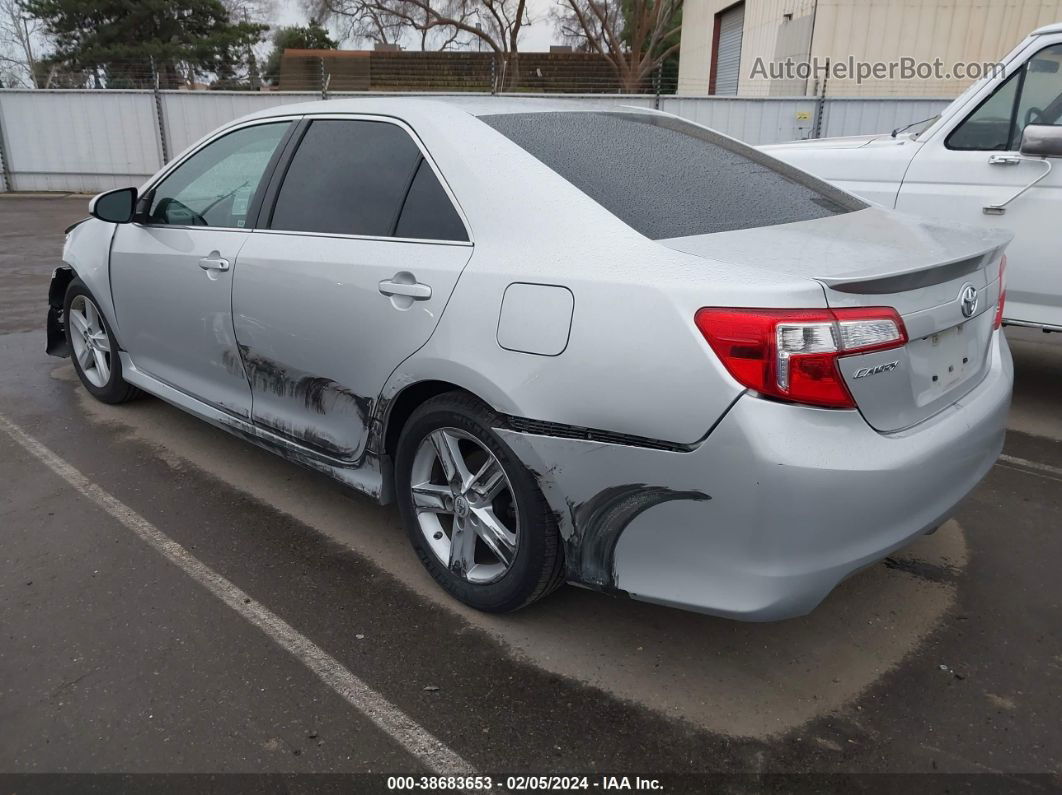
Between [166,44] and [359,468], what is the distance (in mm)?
40175

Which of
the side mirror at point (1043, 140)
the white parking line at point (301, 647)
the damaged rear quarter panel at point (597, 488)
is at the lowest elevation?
the white parking line at point (301, 647)

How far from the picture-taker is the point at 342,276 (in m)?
3.01

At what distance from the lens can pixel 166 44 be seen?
36750mm

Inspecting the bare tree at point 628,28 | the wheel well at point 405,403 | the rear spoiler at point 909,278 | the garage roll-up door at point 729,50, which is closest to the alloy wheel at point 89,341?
the wheel well at point 405,403

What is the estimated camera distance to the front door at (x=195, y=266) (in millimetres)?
3627

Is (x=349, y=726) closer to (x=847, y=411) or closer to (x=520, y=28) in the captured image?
(x=847, y=411)

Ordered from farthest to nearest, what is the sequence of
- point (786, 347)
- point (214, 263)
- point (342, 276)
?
1. point (214, 263)
2. point (342, 276)
3. point (786, 347)

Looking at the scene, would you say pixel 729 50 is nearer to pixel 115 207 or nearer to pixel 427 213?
pixel 115 207

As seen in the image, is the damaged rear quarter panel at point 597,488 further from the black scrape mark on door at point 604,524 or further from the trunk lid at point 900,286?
the trunk lid at point 900,286

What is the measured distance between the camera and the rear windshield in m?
2.56

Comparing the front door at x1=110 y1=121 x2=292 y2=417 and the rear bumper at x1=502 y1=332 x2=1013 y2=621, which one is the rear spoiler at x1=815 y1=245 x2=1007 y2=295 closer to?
the rear bumper at x1=502 y1=332 x2=1013 y2=621

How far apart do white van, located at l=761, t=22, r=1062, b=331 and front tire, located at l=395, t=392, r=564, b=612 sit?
133 inches

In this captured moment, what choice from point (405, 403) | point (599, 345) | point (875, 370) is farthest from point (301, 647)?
point (875, 370)

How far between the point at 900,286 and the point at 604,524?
1.04m
